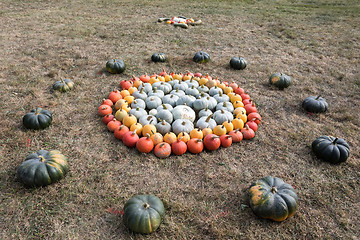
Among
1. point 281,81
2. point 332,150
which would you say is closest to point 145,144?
point 332,150

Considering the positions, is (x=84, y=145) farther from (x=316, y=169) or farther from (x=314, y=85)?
(x=314, y=85)

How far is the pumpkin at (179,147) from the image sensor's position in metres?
4.89

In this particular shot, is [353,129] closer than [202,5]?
Yes

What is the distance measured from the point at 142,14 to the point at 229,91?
1044 cm

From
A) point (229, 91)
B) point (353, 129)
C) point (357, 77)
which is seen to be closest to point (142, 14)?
point (229, 91)

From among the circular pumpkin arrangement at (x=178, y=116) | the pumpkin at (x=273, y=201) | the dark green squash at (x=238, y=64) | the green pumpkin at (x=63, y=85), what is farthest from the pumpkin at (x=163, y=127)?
the dark green squash at (x=238, y=64)

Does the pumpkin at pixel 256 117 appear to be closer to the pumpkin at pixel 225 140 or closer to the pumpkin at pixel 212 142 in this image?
the pumpkin at pixel 225 140

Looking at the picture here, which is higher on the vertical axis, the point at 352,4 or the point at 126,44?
the point at 352,4

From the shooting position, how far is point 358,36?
1222cm

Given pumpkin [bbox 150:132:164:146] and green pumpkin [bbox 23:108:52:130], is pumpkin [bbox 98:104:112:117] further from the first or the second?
pumpkin [bbox 150:132:164:146]

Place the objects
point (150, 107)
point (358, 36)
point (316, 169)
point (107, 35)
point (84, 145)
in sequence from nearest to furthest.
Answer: point (316, 169)
point (84, 145)
point (150, 107)
point (107, 35)
point (358, 36)

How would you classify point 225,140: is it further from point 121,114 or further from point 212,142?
point 121,114

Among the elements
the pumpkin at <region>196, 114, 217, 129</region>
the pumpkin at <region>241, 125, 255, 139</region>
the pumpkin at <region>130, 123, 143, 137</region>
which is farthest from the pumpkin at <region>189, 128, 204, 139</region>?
the pumpkin at <region>130, 123, 143, 137</region>

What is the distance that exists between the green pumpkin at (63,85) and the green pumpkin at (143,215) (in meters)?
4.60
